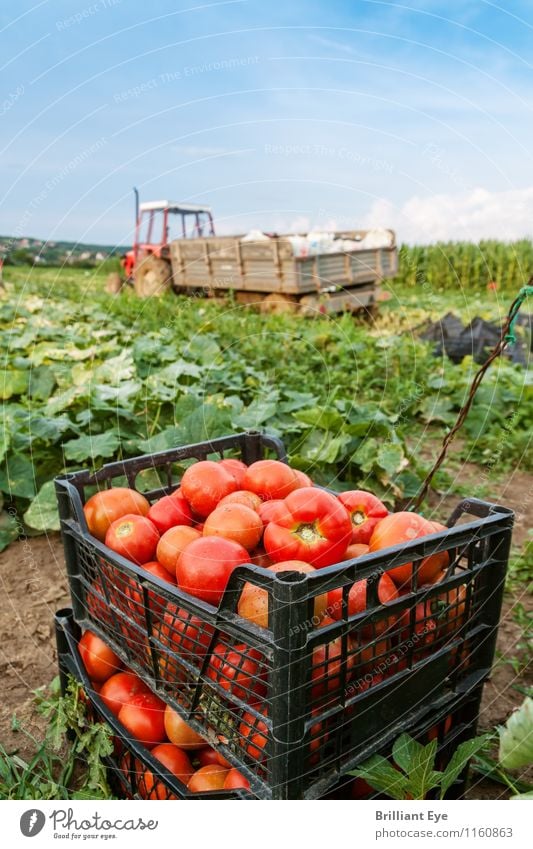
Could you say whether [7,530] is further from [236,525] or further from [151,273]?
[151,273]

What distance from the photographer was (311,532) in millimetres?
1499

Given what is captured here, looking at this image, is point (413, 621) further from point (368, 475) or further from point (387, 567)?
point (368, 475)

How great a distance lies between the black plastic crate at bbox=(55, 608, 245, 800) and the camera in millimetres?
1500

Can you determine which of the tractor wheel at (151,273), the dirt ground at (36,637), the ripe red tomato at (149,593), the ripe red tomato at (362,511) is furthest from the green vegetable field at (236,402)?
the tractor wheel at (151,273)

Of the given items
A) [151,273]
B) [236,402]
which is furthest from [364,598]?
[151,273]

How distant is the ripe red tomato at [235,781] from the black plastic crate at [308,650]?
77mm

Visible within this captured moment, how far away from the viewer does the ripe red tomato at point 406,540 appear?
1.49 m

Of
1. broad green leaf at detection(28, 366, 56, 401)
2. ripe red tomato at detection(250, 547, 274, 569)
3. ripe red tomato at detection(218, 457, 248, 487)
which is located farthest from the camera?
broad green leaf at detection(28, 366, 56, 401)

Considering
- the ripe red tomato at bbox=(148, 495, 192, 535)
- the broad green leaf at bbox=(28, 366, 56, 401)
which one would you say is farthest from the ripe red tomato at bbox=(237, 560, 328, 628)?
the broad green leaf at bbox=(28, 366, 56, 401)

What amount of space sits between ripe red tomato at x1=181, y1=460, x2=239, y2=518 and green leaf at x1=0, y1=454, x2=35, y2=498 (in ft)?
5.66

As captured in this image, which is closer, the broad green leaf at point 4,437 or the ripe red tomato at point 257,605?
the ripe red tomato at point 257,605

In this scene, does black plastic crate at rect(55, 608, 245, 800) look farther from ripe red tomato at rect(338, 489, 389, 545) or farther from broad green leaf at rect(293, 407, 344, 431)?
broad green leaf at rect(293, 407, 344, 431)

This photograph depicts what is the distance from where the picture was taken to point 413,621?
4.76 ft

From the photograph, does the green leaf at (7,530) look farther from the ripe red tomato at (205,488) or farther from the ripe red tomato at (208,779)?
the ripe red tomato at (208,779)
